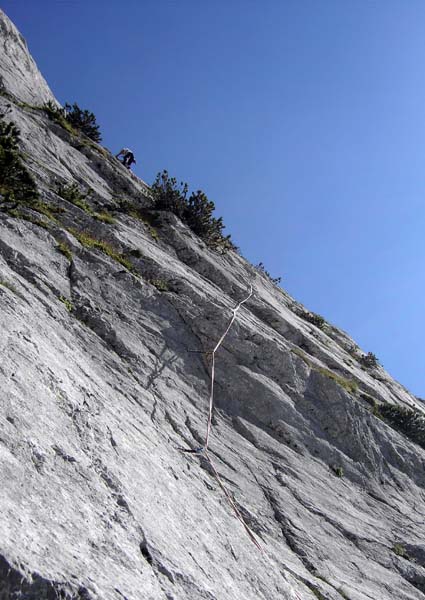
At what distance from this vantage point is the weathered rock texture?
525cm

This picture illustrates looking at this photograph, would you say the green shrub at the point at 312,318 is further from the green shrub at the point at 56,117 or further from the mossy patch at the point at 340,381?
the green shrub at the point at 56,117

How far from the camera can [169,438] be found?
377 inches

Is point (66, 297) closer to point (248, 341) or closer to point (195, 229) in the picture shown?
point (248, 341)

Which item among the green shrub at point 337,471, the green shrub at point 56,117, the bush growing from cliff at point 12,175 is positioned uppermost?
the green shrub at point 56,117

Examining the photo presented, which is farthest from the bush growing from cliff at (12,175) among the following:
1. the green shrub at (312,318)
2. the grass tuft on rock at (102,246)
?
the green shrub at (312,318)

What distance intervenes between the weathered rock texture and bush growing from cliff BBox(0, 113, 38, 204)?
622 millimetres

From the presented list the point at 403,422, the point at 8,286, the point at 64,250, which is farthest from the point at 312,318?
the point at 8,286

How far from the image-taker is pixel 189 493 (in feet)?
26.6

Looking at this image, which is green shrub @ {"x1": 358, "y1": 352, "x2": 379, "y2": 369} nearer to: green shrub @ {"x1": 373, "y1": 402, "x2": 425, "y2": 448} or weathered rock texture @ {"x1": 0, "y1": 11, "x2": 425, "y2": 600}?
weathered rock texture @ {"x1": 0, "y1": 11, "x2": 425, "y2": 600}

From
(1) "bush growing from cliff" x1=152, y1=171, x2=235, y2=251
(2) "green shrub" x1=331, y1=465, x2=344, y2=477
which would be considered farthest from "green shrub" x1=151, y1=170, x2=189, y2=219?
(2) "green shrub" x1=331, y1=465, x2=344, y2=477

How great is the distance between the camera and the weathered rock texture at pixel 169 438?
17.2ft

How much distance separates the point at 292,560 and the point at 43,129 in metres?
21.1

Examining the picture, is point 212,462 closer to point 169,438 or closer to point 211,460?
point 211,460

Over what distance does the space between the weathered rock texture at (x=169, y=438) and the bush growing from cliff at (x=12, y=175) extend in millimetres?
622
